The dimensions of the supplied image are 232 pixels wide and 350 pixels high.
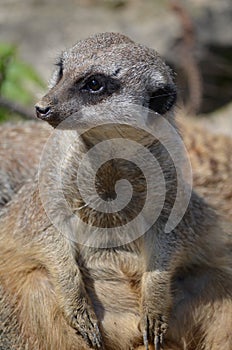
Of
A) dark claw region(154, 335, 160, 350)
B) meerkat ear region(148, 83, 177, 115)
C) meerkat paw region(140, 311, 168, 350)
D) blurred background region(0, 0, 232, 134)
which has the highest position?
meerkat ear region(148, 83, 177, 115)

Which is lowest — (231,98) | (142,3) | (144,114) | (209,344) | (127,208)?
(231,98)

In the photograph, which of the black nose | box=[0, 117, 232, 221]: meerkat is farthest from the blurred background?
the black nose

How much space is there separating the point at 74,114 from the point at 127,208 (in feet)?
1.83

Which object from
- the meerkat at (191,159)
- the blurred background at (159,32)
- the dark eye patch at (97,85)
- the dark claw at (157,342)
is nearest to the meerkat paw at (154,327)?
the dark claw at (157,342)

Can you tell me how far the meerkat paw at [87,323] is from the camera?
3.96 metres

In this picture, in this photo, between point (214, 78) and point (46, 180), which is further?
point (214, 78)

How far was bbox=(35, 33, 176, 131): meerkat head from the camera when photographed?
11.7 feet

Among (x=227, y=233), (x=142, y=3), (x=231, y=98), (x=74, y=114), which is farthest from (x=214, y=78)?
(x=74, y=114)

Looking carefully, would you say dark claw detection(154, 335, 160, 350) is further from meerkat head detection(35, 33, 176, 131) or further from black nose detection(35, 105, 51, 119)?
black nose detection(35, 105, 51, 119)

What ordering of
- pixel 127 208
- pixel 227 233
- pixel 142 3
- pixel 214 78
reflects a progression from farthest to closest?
1. pixel 142 3
2. pixel 214 78
3. pixel 227 233
4. pixel 127 208

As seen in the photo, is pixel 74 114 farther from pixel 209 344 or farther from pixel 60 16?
pixel 60 16

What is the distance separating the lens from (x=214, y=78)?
9.40 meters

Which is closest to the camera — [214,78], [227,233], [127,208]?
[127,208]

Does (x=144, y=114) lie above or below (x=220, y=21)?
above
